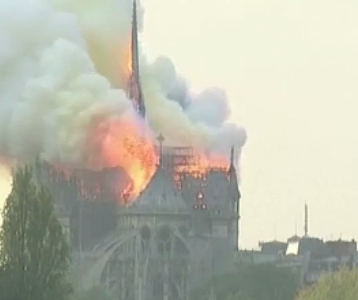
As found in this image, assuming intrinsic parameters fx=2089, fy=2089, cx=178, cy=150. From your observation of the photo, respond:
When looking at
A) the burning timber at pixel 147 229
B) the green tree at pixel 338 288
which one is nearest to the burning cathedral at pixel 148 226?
the burning timber at pixel 147 229

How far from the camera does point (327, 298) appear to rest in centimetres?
9094

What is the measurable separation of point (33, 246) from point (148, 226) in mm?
72258

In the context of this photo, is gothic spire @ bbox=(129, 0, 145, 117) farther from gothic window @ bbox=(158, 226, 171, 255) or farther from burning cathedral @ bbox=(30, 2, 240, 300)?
gothic window @ bbox=(158, 226, 171, 255)

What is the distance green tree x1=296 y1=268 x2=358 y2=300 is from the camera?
90750 millimetres

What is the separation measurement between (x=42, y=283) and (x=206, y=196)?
263 feet

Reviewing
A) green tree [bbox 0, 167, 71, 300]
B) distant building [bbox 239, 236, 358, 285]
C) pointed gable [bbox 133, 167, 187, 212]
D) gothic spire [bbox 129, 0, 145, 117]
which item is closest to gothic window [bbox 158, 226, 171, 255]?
pointed gable [bbox 133, 167, 187, 212]

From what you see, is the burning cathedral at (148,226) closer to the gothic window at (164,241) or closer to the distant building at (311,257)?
the gothic window at (164,241)

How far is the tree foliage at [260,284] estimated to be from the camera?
398ft

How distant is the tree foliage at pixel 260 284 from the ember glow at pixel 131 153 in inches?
590

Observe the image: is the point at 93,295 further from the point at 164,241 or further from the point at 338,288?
the point at 338,288

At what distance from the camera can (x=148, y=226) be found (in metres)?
136

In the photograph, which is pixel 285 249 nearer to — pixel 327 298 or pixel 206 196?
pixel 206 196

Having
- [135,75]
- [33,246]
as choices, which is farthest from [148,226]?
[33,246]

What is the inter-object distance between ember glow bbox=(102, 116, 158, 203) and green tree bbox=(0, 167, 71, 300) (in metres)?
71.5
